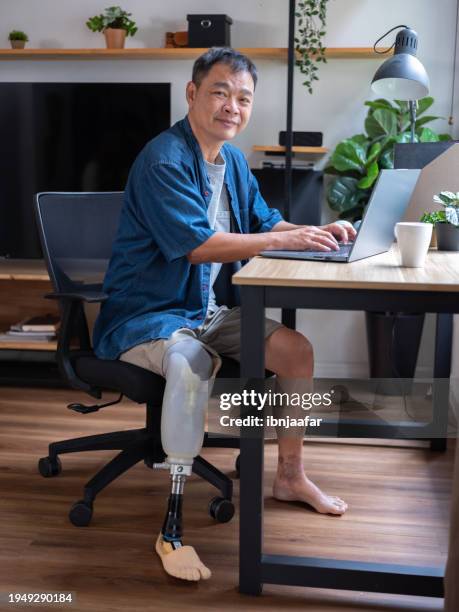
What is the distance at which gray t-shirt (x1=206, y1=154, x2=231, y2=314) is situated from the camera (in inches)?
94.3

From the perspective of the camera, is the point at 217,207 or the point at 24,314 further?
the point at 24,314

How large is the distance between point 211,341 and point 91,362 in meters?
0.34

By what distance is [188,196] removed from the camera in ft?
7.08

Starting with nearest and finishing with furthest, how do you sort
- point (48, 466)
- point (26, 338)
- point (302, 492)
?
point (302, 492)
point (48, 466)
point (26, 338)

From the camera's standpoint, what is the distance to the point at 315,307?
1762 millimetres

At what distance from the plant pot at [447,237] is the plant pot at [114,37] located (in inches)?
81.0

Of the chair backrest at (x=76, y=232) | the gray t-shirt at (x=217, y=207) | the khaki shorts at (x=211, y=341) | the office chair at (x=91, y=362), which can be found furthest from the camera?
the chair backrest at (x=76, y=232)

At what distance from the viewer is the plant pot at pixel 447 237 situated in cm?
229

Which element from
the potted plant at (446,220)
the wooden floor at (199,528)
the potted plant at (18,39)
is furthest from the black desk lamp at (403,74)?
the potted plant at (18,39)

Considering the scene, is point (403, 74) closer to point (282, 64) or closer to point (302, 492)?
point (302, 492)

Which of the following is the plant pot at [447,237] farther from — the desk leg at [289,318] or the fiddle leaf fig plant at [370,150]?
the fiddle leaf fig plant at [370,150]

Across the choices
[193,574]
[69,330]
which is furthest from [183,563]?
[69,330]

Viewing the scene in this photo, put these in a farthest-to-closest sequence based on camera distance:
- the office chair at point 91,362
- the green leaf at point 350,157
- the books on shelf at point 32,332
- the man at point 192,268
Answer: the books on shelf at point 32,332 < the green leaf at point 350,157 < the office chair at point 91,362 < the man at point 192,268

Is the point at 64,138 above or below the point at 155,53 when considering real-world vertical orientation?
below
